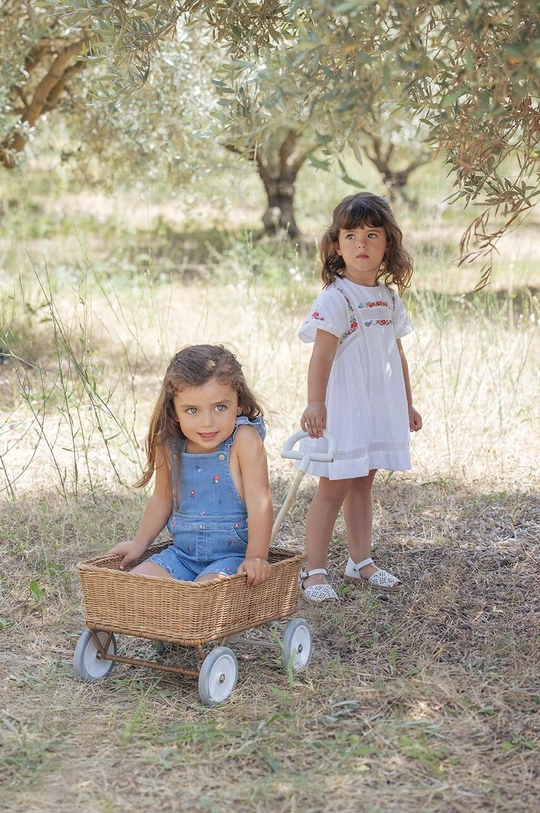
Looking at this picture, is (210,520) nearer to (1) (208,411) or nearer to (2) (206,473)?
(2) (206,473)

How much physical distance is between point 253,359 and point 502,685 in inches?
153

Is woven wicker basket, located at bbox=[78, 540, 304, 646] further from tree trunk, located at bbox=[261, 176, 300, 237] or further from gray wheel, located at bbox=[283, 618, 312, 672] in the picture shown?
tree trunk, located at bbox=[261, 176, 300, 237]

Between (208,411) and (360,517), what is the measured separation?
3.65ft

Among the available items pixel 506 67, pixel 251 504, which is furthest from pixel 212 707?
pixel 506 67

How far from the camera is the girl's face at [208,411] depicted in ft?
10.3

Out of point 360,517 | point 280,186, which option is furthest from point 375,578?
point 280,186

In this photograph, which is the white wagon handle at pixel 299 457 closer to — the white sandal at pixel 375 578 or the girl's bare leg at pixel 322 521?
the girl's bare leg at pixel 322 521

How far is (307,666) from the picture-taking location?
324 cm

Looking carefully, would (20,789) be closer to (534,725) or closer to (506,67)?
(534,725)

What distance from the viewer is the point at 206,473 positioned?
3232 millimetres

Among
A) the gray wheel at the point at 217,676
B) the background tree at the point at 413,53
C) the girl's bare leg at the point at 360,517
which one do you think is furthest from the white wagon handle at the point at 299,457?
the background tree at the point at 413,53

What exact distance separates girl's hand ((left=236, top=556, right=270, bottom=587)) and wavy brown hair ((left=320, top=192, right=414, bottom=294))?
4.26 feet

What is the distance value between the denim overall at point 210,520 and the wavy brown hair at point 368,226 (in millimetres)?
939

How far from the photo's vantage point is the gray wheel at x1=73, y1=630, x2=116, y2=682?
10.2 feet
